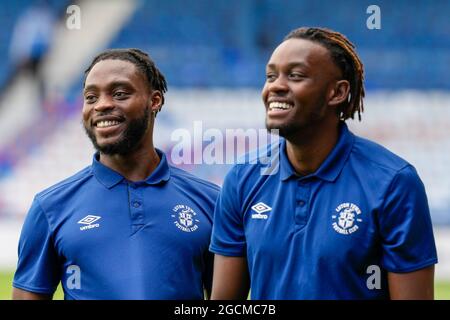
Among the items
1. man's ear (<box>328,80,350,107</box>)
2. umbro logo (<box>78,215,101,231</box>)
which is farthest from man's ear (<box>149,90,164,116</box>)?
man's ear (<box>328,80,350,107</box>)

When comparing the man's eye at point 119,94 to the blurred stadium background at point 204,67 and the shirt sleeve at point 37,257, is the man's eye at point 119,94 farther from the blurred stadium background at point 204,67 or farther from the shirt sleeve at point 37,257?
the blurred stadium background at point 204,67

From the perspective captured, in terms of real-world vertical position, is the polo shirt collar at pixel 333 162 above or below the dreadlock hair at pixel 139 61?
below

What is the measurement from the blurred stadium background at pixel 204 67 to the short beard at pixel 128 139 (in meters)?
10.4

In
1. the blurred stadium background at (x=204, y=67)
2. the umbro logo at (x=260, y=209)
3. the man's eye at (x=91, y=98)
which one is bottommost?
the umbro logo at (x=260, y=209)

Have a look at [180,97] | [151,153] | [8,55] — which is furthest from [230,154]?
[151,153]

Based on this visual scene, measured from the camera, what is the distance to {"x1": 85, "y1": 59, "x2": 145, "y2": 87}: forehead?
3.76 metres

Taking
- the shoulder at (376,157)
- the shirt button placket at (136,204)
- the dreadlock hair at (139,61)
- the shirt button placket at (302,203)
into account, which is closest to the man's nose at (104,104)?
Result: the dreadlock hair at (139,61)

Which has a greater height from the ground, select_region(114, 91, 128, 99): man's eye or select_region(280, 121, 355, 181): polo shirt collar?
select_region(114, 91, 128, 99): man's eye

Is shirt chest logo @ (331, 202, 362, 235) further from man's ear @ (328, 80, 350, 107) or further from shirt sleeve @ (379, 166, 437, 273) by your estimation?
man's ear @ (328, 80, 350, 107)

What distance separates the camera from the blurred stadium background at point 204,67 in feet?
48.1

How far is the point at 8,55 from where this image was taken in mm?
15242

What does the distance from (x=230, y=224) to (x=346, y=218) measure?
1.46 feet

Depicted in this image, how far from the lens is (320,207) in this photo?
3.23 metres

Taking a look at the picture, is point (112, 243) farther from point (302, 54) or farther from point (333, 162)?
point (302, 54)
